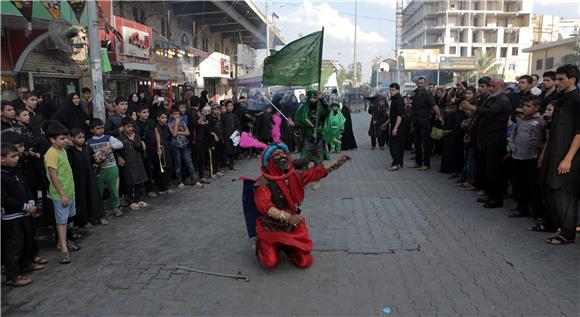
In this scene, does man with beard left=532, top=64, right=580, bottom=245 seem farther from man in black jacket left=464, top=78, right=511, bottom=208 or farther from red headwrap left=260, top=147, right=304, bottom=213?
red headwrap left=260, top=147, right=304, bottom=213

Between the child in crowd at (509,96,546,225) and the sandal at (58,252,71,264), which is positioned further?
the child in crowd at (509,96,546,225)

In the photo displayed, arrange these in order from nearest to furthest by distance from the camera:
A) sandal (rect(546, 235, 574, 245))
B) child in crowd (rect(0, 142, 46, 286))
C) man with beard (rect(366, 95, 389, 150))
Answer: child in crowd (rect(0, 142, 46, 286))
sandal (rect(546, 235, 574, 245))
man with beard (rect(366, 95, 389, 150))

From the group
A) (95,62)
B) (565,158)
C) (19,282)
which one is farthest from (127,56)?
(565,158)

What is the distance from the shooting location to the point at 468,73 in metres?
69.3

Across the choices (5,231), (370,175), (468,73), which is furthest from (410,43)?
(5,231)

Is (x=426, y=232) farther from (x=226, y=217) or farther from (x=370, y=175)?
(x=370, y=175)

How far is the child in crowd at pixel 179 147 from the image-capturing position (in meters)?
8.11

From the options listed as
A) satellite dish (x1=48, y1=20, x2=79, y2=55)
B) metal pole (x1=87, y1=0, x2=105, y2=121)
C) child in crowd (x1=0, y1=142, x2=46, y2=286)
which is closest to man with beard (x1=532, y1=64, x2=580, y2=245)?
child in crowd (x1=0, y1=142, x2=46, y2=286)

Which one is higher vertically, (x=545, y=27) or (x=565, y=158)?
(x=545, y=27)

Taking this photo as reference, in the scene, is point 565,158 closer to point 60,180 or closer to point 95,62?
point 60,180

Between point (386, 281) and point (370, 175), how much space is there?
5740 millimetres

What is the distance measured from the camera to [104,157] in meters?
6.12

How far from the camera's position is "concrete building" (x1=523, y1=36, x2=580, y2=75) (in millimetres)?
32250

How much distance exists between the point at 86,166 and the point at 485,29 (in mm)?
96849
